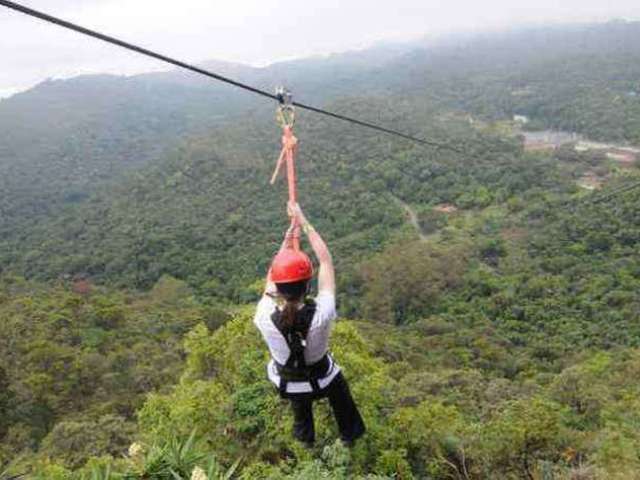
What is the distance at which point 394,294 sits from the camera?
34.3 meters

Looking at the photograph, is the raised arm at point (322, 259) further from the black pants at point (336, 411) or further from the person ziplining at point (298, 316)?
the black pants at point (336, 411)

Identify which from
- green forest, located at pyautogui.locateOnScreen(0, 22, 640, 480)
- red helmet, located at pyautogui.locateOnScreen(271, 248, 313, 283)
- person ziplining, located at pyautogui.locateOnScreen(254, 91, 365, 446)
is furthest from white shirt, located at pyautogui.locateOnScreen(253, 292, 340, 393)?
green forest, located at pyautogui.locateOnScreen(0, 22, 640, 480)

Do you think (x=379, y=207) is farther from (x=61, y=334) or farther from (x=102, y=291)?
(x=61, y=334)

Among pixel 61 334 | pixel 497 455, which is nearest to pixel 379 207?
pixel 61 334

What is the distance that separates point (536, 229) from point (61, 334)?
2909 centimetres

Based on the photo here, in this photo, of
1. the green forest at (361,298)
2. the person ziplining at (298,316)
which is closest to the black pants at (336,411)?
the person ziplining at (298,316)

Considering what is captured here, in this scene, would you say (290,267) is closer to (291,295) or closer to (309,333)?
(291,295)

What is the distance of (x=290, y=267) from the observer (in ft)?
7.20

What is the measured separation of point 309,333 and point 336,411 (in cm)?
57

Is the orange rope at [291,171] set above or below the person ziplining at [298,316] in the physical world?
above

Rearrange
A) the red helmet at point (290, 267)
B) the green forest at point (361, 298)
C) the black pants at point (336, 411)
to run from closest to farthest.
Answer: the red helmet at point (290, 267)
the black pants at point (336, 411)
the green forest at point (361, 298)

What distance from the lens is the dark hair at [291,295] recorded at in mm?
2234

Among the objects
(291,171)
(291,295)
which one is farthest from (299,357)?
(291,171)

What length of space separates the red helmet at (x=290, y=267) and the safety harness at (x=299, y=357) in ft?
0.51
